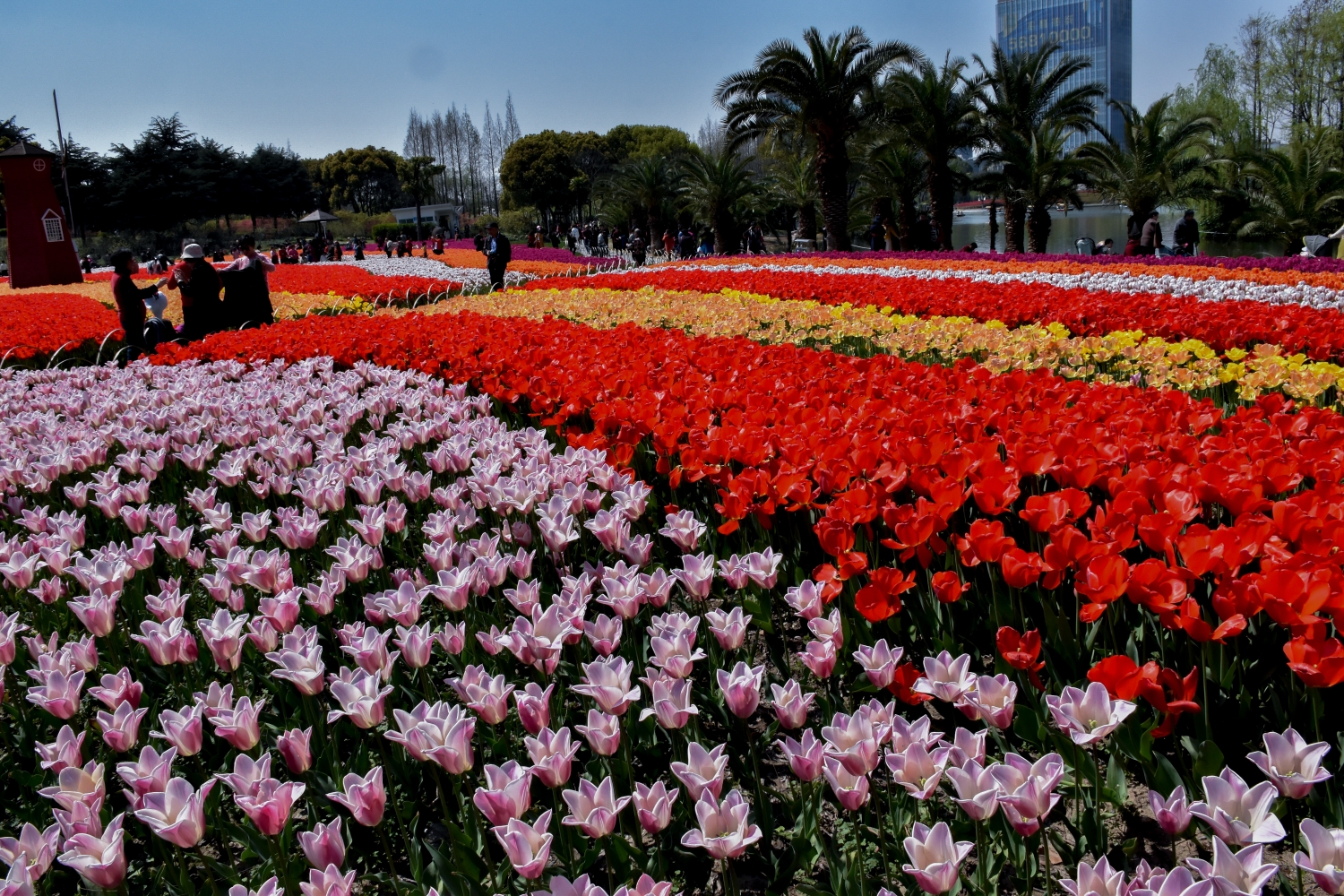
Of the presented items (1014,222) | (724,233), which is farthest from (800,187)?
(1014,222)

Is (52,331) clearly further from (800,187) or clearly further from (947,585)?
(800,187)

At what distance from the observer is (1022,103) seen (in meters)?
25.6

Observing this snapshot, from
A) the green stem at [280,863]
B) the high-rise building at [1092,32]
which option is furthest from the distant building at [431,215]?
the high-rise building at [1092,32]

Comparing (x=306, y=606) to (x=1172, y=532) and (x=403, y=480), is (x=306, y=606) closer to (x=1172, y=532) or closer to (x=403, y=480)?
(x=403, y=480)

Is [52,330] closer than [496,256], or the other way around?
[52,330]

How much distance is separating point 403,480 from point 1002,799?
261 cm

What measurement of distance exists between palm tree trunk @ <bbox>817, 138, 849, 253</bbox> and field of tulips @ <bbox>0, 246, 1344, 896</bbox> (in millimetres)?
21269

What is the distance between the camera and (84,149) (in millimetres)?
58344

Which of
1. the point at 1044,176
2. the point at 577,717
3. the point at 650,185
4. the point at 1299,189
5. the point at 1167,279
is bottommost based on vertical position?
the point at 577,717

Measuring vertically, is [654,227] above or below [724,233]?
above

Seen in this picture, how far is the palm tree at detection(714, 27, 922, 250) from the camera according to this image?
74.1ft

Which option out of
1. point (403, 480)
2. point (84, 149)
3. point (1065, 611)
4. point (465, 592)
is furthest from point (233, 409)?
point (84, 149)

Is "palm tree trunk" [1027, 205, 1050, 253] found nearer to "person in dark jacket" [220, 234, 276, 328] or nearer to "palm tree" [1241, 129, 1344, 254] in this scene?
"palm tree" [1241, 129, 1344, 254]

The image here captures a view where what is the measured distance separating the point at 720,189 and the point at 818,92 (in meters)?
8.13
